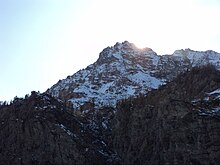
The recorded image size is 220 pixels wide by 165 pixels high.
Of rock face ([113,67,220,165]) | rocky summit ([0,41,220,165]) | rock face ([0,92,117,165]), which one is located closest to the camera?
rock face ([113,67,220,165])

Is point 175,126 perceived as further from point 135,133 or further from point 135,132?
point 135,132

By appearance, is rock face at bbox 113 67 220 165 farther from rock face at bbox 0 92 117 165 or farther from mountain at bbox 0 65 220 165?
rock face at bbox 0 92 117 165

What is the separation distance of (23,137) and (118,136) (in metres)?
41.8

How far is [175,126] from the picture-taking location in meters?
153

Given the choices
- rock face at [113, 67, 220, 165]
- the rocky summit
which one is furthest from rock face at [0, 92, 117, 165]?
rock face at [113, 67, 220, 165]

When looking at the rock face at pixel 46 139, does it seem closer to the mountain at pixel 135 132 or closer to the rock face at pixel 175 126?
the mountain at pixel 135 132

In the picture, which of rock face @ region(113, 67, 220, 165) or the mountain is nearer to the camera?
rock face @ region(113, 67, 220, 165)

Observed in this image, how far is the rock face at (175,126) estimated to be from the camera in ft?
468

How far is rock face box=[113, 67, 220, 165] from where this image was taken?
14262cm

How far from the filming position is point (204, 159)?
138 metres

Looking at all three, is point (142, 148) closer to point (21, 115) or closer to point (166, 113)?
point (166, 113)

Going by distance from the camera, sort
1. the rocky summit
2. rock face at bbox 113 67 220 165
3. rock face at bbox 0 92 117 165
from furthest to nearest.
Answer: rock face at bbox 0 92 117 165, the rocky summit, rock face at bbox 113 67 220 165

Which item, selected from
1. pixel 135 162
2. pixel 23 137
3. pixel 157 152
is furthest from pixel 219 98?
pixel 23 137

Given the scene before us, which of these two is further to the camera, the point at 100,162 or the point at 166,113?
the point at 100,162
